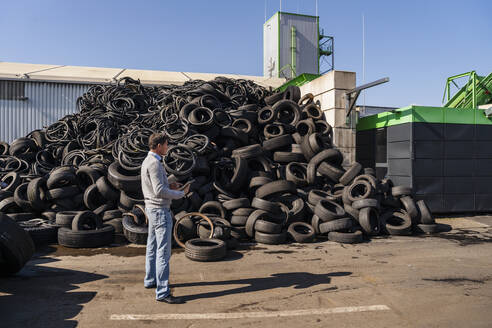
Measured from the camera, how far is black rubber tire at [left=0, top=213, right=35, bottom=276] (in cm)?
493

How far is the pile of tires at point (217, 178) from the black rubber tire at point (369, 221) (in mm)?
25

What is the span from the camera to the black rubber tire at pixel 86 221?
7473mm

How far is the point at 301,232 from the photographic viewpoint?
28.2 feet

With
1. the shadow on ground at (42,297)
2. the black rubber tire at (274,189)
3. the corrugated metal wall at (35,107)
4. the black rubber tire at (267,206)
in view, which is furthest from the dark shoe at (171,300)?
the corrugated metal wall at (35,107)

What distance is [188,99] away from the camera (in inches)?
501

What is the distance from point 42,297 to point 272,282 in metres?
3.12

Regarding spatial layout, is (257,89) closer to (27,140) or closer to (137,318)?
(27,140)

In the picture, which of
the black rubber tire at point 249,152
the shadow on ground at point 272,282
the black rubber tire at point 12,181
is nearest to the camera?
the shadow on ground at point 272,282

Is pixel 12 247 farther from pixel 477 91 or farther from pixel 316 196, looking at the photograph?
pixel 477 91

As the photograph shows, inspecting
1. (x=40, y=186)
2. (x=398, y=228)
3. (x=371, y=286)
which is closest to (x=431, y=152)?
(x=398, y=228)

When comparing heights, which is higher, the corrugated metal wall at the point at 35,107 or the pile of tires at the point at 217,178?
the corrugated metal wall at the point at 35,107

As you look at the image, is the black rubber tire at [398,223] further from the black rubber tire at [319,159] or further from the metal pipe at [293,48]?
the metal pipe at [293,48]

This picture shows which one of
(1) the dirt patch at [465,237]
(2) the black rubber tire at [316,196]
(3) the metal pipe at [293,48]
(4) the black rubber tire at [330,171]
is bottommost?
(1) the dirt patch at [465,237]

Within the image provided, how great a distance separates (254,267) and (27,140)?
11.3 metres
